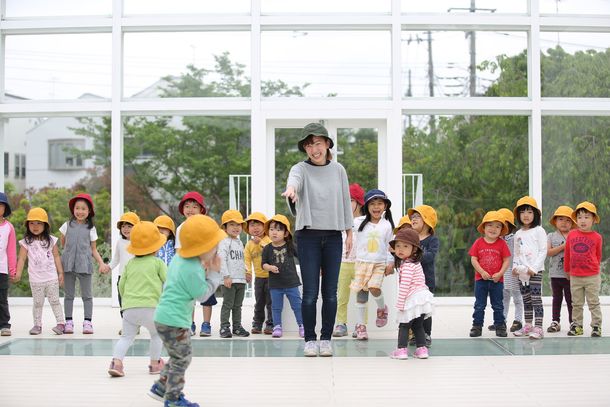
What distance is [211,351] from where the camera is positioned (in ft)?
21.5

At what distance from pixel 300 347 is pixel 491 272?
1.79 m

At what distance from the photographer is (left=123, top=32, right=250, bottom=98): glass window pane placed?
971 cm

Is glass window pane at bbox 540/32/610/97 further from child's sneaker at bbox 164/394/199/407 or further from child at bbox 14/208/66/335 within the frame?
child's sneaker at bbox 164/394/199/407

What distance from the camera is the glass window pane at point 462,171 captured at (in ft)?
31.6

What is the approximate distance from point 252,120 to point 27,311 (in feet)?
10.8

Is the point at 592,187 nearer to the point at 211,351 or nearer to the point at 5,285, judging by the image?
the point at 211,351

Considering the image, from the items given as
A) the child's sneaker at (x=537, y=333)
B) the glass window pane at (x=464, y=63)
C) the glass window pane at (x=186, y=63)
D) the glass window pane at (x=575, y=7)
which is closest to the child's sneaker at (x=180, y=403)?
the child's sneaker at (x=537, y=333)

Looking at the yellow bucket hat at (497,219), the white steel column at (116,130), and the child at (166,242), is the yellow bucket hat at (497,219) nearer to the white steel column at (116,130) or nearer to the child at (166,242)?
the child at (166,242)

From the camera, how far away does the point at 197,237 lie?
15.2ft

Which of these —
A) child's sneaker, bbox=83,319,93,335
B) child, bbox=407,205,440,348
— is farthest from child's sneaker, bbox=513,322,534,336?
child's sneaker, bbox=83,319,93,335

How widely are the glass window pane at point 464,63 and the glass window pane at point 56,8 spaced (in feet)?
11.7

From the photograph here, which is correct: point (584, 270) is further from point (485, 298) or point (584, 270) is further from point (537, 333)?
point (485, 298)

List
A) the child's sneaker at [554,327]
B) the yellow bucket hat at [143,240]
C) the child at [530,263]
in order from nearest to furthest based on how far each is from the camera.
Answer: the yellow bucket hat at [143,240]
the child at [530,263]
the child's sneaker at [554,327]

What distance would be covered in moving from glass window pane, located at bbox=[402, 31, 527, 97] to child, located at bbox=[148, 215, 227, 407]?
18.1 feet
